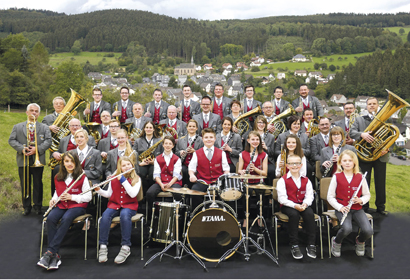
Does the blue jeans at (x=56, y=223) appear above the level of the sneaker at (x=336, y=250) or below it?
above

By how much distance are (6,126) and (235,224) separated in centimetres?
1236

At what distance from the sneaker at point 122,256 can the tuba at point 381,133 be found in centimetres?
419

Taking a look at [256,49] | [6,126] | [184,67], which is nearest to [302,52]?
[256,49]

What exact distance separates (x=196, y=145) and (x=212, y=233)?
6.66ft

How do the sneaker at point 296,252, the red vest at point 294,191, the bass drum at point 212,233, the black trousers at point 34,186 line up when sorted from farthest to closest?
the black trousers at point 34,186 < the red vest at point 294,191 < the sneaker at point 296,252 < the bass drum at point 212,233

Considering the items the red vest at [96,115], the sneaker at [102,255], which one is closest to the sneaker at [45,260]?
the sneaker at [102,255]

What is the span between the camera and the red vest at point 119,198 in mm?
4441

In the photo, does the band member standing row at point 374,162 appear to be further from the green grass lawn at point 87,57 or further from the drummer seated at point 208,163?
the green grass lawn at point 87,57

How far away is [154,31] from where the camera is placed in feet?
397

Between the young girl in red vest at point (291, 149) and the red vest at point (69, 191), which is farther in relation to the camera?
the young girl in red vest at point (291, 149)

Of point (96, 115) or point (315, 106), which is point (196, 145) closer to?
point (96, 115)

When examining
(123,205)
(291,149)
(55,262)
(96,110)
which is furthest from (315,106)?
(55,262)

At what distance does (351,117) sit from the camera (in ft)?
19.1

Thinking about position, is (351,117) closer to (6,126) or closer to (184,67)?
(6,126)
